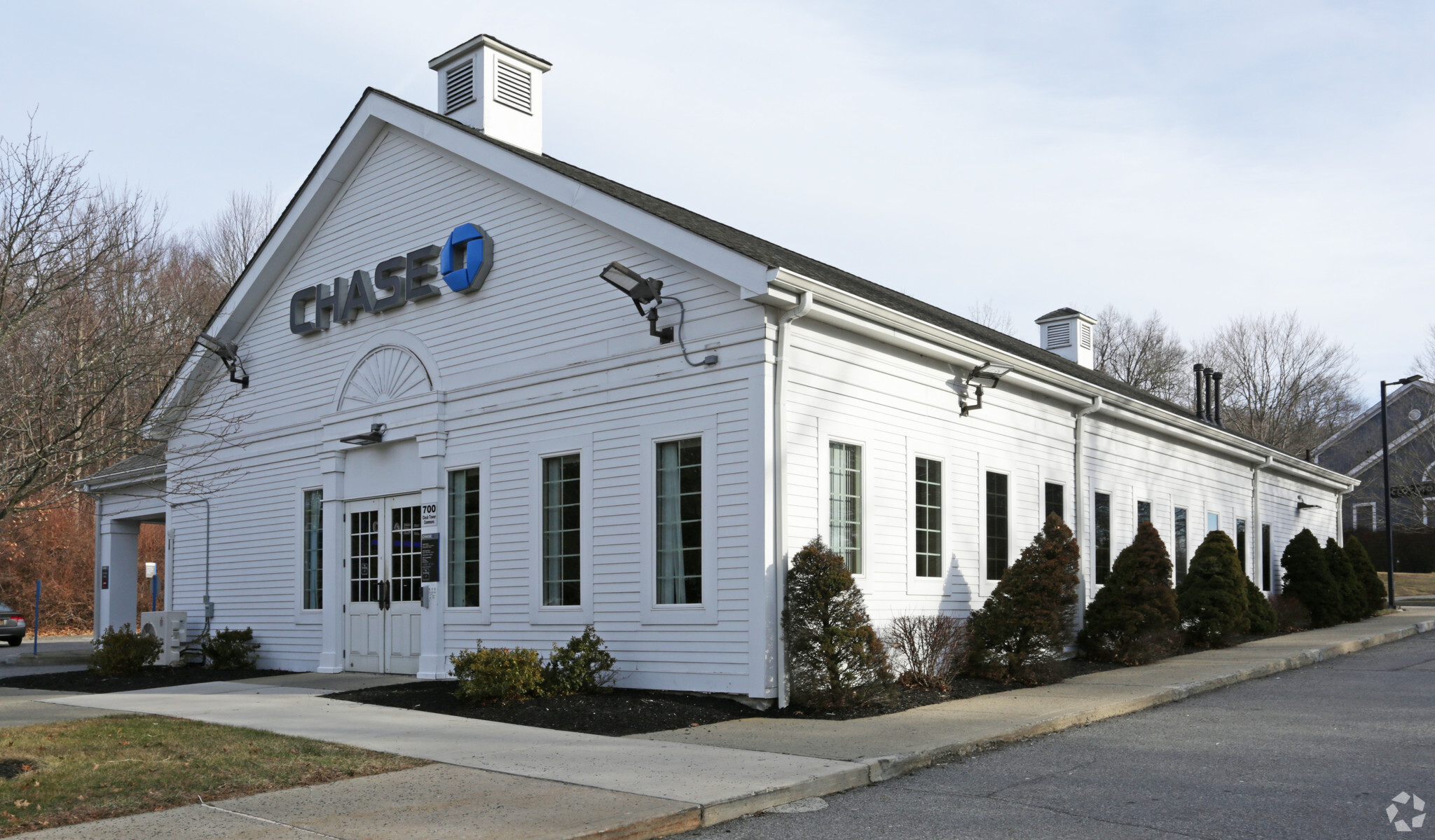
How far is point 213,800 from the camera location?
7715 millimetres

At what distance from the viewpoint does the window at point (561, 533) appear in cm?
1385

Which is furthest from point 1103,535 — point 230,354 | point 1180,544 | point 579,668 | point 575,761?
point 230,354

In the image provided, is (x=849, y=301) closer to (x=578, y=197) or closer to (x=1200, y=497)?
(x=578, y=197)

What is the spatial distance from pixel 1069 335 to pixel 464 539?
20.3 m

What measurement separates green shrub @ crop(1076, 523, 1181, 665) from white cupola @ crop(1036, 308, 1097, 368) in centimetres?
1441

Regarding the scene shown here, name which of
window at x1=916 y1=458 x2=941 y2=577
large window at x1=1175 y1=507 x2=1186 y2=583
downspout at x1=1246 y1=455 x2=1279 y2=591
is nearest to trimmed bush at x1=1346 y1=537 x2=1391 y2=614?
downspout at x1=1246 y1=455 x2=1279 y2=591

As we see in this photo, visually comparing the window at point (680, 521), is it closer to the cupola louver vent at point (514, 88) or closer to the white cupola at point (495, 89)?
the white cupola at point (495, 89)

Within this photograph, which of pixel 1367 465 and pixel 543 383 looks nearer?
pixel 543 383

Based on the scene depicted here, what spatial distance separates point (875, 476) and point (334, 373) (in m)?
8.44

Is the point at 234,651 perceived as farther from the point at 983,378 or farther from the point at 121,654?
the point at 983,378

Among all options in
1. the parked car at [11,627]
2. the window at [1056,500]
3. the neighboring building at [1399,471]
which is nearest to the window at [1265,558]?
the window at [1056,500]

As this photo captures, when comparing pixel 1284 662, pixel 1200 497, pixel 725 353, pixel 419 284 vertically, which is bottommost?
pixel 1284 662

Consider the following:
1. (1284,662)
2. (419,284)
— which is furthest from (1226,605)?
(419,284)

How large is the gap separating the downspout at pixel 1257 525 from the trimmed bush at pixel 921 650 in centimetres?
1485
